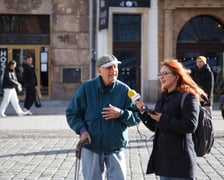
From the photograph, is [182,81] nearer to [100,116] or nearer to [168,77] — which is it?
[168,77]

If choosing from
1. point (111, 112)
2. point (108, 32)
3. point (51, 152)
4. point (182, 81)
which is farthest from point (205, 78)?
point (108, 32)

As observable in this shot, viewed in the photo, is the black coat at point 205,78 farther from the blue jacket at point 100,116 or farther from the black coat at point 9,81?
the blue jacket at point 100,116

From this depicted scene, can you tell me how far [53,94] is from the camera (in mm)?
19438

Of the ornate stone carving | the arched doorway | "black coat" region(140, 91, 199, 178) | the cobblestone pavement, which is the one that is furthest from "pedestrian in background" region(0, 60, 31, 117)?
"black coat" region(140, 91, 199, 178)

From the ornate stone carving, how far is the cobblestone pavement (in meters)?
8.64

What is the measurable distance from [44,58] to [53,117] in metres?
5.43

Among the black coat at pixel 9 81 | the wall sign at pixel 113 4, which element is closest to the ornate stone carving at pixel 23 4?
the wall sign at pixel 113 4

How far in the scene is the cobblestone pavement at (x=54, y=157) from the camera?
7328 mm

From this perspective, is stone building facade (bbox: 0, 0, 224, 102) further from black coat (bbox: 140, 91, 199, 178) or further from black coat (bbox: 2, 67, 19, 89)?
black coat (bbox: 140, 91, 199, 178)

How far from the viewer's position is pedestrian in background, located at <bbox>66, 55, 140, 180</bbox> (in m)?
4.77

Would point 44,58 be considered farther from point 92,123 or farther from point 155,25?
point 92,123

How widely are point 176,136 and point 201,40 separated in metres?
15.8

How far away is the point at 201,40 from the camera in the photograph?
19625 millimetres

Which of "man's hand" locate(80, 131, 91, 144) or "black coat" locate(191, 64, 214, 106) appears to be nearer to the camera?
"man's hand" locate(80, 131, 91, 144)
